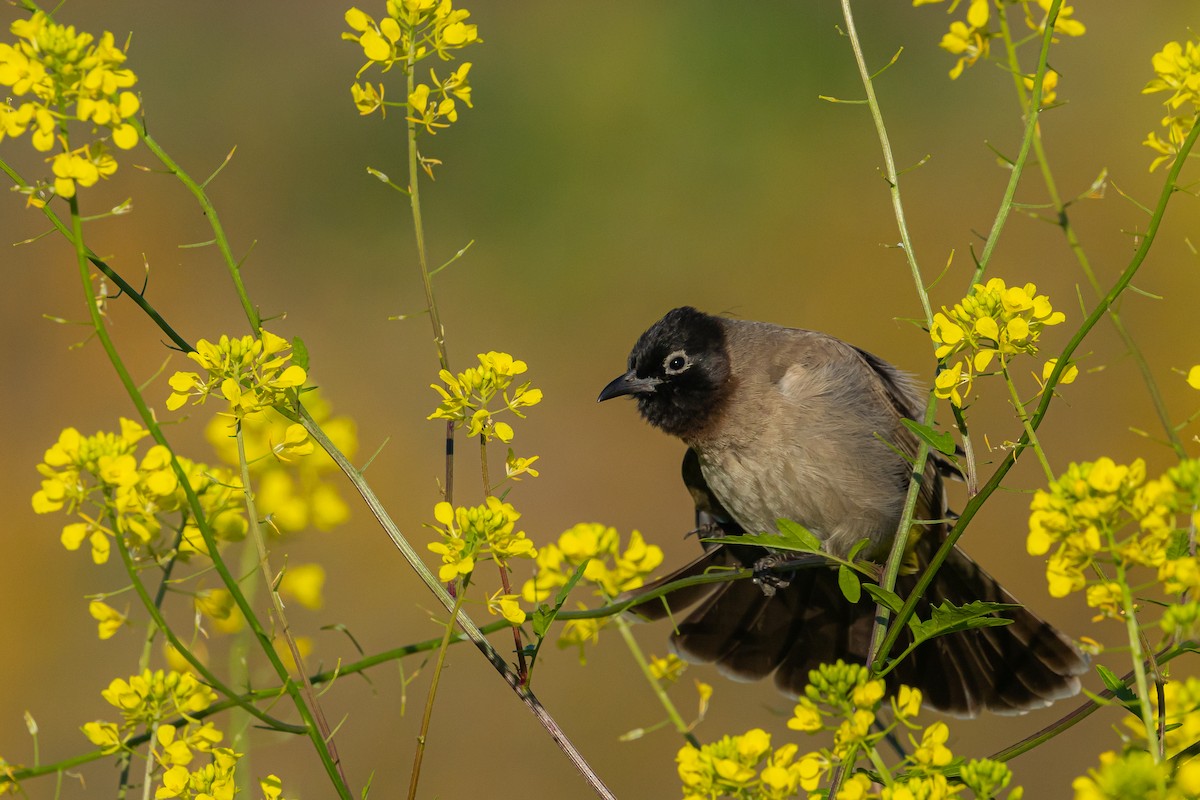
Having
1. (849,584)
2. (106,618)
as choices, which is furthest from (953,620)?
(106,618)

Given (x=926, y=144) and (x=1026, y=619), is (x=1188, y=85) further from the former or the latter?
(x=926, y=144)

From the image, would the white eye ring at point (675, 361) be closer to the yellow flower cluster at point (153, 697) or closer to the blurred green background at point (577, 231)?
the yellow flower cluster at point (153, 697)

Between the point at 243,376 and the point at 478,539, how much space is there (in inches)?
17.4

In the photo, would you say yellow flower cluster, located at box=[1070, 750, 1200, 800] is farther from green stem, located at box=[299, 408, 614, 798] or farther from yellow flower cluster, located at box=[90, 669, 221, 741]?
yellow flower cluster, located at box=[90, 669, 221, 741]

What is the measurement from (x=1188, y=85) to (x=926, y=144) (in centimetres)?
822

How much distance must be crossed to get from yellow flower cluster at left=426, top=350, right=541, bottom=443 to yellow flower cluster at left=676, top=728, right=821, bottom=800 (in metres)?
0.64

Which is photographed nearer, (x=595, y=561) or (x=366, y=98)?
(x=366, y=98)

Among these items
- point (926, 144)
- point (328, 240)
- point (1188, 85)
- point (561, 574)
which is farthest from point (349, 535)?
point (1188, 85)

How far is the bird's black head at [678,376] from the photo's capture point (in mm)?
4492

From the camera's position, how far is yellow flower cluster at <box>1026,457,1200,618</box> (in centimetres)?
162

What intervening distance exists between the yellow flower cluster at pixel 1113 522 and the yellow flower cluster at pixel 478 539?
770 millimetres

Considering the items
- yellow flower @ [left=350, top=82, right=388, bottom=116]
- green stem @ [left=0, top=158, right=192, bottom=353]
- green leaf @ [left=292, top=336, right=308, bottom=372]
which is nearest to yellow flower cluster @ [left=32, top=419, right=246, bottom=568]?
green stem @ [left=0, top=158, right=192, bottom=353]

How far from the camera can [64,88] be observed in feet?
5.74

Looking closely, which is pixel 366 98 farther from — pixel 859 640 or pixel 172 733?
pixel 859 640
